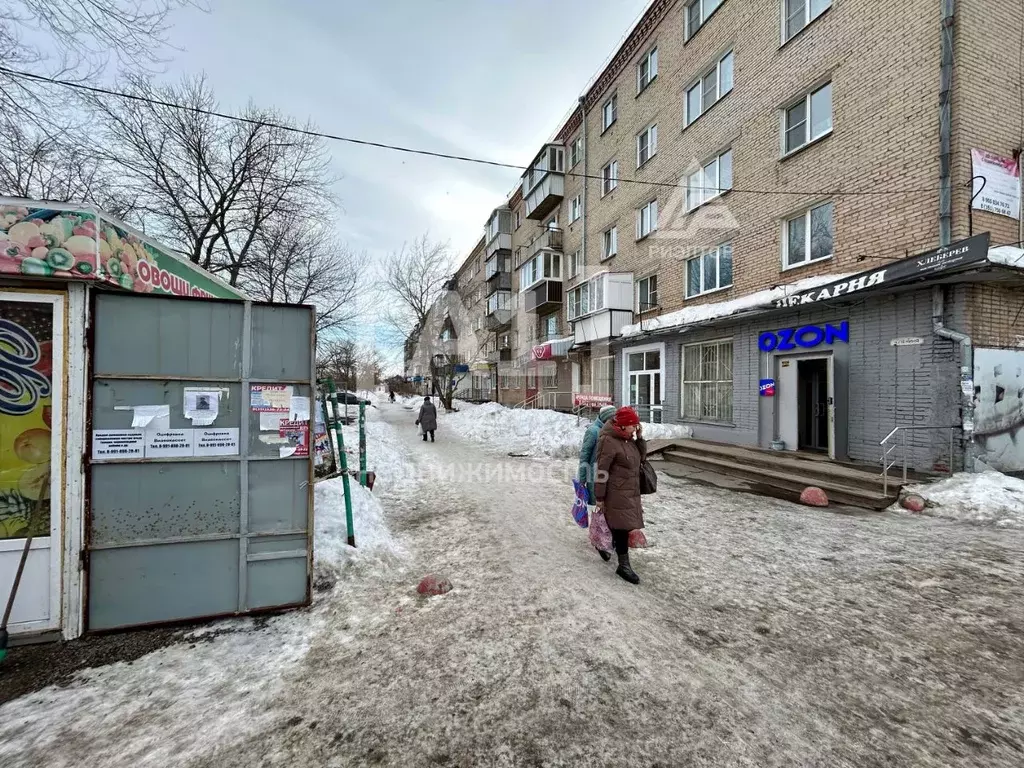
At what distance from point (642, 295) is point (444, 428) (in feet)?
33.8

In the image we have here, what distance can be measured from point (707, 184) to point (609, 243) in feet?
19.2

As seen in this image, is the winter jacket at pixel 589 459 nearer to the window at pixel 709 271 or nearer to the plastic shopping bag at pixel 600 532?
the plastic shopping bag at pixel 600 532

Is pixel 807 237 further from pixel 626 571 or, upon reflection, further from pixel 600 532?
pixel 626 571

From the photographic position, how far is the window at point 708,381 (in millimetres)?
12117

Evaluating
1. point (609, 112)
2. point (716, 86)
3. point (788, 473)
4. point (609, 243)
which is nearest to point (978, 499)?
point (788, 473)

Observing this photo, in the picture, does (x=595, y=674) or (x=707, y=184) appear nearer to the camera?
(x=595, y=674)

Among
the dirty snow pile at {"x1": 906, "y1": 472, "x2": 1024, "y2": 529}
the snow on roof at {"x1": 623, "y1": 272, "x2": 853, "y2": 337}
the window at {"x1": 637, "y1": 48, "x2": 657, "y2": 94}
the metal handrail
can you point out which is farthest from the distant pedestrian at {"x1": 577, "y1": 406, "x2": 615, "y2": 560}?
the window at {"x1": 637, "y1": 48, "x2": 657, "y2": 94}

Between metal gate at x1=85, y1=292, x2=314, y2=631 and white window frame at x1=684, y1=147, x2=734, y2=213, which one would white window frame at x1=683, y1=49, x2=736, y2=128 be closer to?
white window frame at x1=684, y1=147, x2=734, y2=213

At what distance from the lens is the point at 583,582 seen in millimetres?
4199

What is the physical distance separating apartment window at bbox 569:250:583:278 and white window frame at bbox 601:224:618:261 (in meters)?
1.56

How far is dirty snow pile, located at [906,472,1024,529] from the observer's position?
588cm

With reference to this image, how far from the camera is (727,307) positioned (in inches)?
448

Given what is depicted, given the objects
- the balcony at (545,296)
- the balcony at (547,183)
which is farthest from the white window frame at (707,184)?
the balcony at (547,183)

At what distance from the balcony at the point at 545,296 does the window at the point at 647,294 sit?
7296 mm
